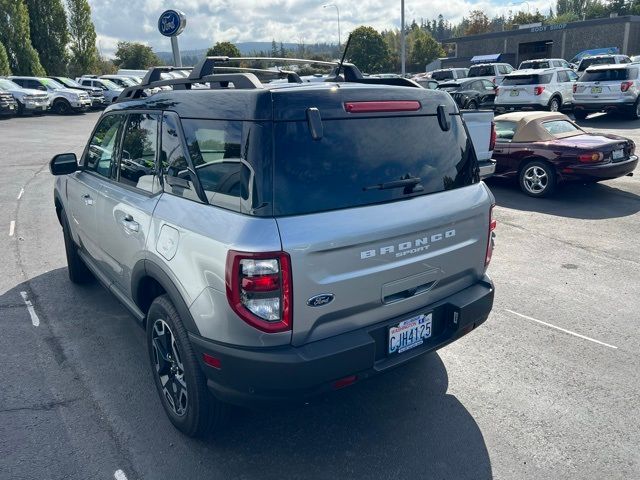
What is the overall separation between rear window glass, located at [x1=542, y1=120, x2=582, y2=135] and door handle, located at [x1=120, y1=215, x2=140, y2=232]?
7836 mm

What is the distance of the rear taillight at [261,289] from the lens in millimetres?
2454

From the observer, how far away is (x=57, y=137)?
19.5 m

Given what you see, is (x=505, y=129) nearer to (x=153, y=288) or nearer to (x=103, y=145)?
(x=103, y=145)

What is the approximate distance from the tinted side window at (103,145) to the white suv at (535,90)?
17.5m

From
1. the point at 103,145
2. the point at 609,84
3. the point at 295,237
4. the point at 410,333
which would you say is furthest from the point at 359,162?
the point at 609,84

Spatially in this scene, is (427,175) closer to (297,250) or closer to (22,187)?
(297,250)

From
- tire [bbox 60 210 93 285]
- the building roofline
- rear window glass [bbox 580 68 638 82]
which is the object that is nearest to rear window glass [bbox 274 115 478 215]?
tire [bbox 60 210 93 285]

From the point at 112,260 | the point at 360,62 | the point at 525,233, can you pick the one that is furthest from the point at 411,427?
the point at 360,62

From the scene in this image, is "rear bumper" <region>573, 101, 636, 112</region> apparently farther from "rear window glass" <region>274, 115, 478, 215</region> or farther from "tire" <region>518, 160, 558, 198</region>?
"rear window glass" <region>274, 115, 478, 215</region>

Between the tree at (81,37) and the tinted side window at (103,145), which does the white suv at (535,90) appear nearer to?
the tinted side window at (103,145)

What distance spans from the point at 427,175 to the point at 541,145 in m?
6.71

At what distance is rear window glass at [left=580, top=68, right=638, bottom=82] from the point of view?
17.1 meters

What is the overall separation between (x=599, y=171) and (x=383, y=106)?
6751 mm

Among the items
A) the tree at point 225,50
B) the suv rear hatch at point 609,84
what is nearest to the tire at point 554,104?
the suv rear hatch at point 609,84
